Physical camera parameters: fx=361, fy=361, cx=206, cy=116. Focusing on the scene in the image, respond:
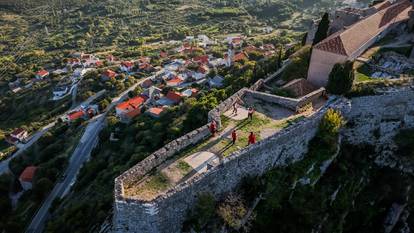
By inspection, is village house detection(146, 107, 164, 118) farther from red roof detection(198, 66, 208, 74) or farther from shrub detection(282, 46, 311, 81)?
shrub detection(282, 46, 311, 81)

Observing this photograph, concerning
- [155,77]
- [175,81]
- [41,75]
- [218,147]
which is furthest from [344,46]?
[41,75]

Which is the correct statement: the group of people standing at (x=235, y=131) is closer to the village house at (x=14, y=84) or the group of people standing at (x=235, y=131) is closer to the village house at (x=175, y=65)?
the village house at (x=175, y=65)

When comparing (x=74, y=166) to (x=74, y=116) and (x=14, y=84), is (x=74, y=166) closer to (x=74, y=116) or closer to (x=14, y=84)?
(x=74, y=116)

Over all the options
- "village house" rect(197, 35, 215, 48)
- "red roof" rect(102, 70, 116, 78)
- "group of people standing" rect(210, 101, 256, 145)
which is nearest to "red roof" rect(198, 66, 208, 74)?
"red roof" rect(102, 70, 116, 78)

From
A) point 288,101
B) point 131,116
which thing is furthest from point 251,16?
point 288,101

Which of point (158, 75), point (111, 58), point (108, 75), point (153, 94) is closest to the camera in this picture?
point (153, 94)
